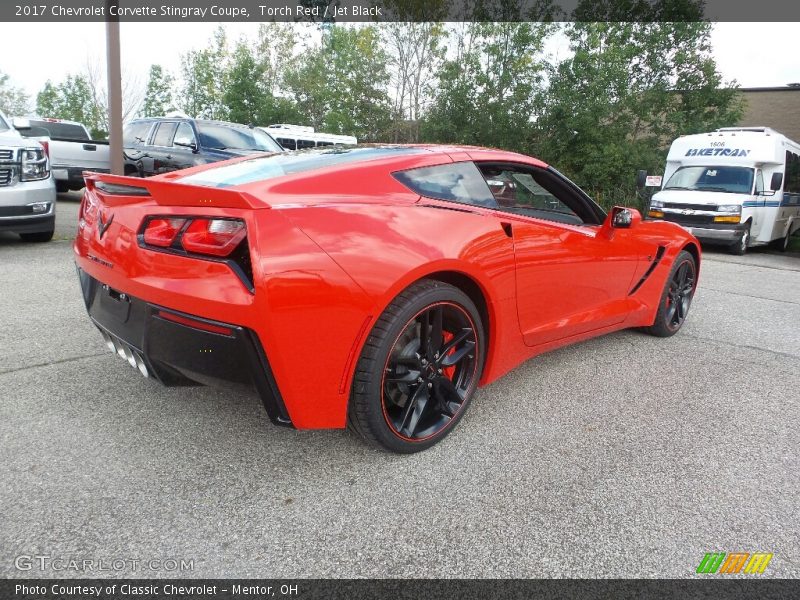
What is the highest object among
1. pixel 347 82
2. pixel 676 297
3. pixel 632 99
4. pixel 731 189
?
pixel 347 82

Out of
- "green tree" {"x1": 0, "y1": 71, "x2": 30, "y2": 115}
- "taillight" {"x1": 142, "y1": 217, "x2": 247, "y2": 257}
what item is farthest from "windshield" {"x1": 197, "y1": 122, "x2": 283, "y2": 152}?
"green tree" {"x1": 0, "y1": 71, "x2": 30, "y2": 115}

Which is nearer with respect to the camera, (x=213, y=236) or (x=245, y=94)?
(x=213, y=236)

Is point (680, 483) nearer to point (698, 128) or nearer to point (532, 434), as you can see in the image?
point (532, 434)

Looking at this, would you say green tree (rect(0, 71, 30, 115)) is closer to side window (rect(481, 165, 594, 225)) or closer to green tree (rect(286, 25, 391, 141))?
green tree (rect(286, 25, 391, 141))

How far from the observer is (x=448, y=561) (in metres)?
1.83

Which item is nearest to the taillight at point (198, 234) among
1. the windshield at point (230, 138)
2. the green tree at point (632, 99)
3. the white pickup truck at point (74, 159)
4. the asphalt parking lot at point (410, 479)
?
the asphalt parking lot at point (410, 479)

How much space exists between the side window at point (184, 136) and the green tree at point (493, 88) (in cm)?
1608

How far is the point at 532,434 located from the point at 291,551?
135 centimetres

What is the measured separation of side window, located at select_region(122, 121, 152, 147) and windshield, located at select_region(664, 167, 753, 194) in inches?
443

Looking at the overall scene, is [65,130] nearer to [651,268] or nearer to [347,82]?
[651,268]

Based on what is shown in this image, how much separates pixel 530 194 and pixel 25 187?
599 cm

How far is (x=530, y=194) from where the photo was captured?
125 inches

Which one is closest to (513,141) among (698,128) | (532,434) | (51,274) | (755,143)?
(698,128)

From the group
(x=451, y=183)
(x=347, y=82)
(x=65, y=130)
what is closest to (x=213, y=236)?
(x=451, y=183)
